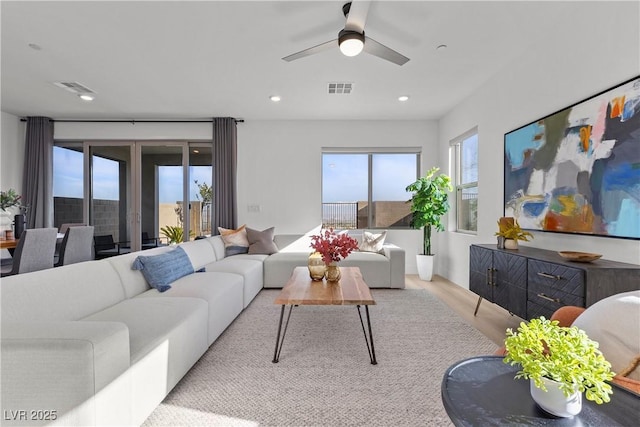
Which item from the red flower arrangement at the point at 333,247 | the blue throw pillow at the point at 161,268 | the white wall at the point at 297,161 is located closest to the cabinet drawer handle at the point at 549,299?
the red flower arrangement at the point at 333,247

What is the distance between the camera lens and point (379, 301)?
365 cm

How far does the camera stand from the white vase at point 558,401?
76 cm

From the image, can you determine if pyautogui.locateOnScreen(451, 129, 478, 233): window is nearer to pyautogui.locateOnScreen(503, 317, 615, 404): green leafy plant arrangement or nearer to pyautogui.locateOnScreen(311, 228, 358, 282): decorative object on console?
pyautogui.locateOnScreen(311, 228, 358, 282): decorative object on console

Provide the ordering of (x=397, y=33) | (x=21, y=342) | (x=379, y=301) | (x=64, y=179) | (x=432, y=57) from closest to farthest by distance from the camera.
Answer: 1. (x=21, y=342)
2. (x=397, y=33)
3. (x=432, y=57)
4. (x=379, y=301)
5. (x=64, y=179)

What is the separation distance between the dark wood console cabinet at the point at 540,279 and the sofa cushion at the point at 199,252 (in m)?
3.16

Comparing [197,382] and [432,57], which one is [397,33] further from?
[197,382]

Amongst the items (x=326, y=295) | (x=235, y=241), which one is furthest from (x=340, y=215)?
(x=326, y=295)

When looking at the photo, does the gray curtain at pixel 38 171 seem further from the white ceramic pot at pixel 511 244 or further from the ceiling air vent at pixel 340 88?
the white ceramic pot at pixel 511 244

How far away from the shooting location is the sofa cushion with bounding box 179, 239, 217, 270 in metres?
3.47

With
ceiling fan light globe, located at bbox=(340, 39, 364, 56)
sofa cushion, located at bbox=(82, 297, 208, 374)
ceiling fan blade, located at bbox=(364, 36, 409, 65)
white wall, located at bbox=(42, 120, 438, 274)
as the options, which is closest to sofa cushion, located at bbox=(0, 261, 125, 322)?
sofa cushion, located at bbox=(82, 297, 208, 374)

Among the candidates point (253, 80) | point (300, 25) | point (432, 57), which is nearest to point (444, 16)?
point (432, 57)

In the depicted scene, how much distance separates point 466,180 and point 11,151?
7.65m

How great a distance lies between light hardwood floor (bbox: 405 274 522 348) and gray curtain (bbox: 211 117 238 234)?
3298mm

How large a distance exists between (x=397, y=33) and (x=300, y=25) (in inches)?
35.2
